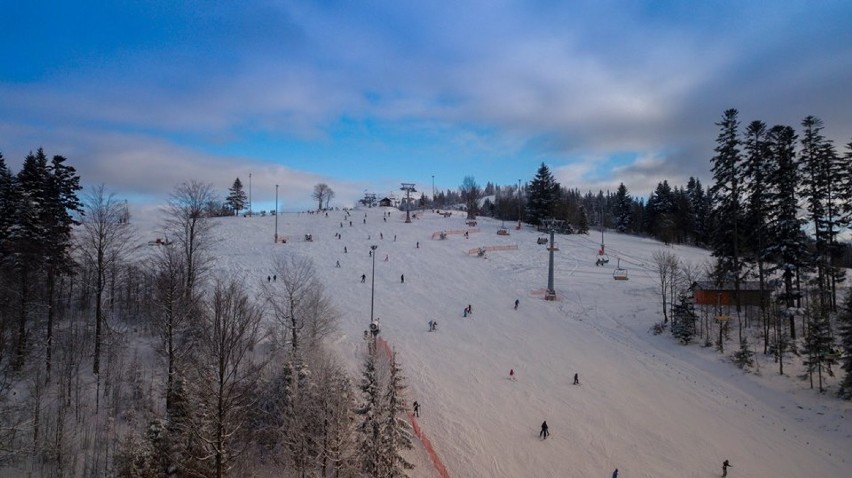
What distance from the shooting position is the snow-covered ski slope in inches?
816

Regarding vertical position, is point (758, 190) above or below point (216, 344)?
above

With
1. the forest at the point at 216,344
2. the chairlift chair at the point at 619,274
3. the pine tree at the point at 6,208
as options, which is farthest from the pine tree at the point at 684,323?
the pine tree at the point at 6,208

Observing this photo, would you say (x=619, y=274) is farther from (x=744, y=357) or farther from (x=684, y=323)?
(x=744, y=357)

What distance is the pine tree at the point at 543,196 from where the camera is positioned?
83.9 metres

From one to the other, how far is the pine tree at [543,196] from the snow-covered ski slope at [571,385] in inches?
1239

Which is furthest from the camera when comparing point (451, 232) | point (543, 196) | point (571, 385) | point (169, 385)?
point (543, 196)

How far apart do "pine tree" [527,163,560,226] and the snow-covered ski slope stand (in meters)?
31.5

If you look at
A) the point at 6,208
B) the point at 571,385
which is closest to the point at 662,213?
the point at 571,385

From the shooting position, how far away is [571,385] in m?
27.4

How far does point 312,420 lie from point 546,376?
16830 millimetres

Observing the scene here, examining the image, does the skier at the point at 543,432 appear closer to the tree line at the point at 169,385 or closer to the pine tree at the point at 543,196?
the tree line at the point at 169,385

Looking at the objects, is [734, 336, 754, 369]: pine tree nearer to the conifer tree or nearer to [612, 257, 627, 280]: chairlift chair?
the conifer tree

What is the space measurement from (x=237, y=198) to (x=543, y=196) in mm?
74335

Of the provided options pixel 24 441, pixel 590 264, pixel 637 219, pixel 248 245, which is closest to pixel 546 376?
pixel 24 441
